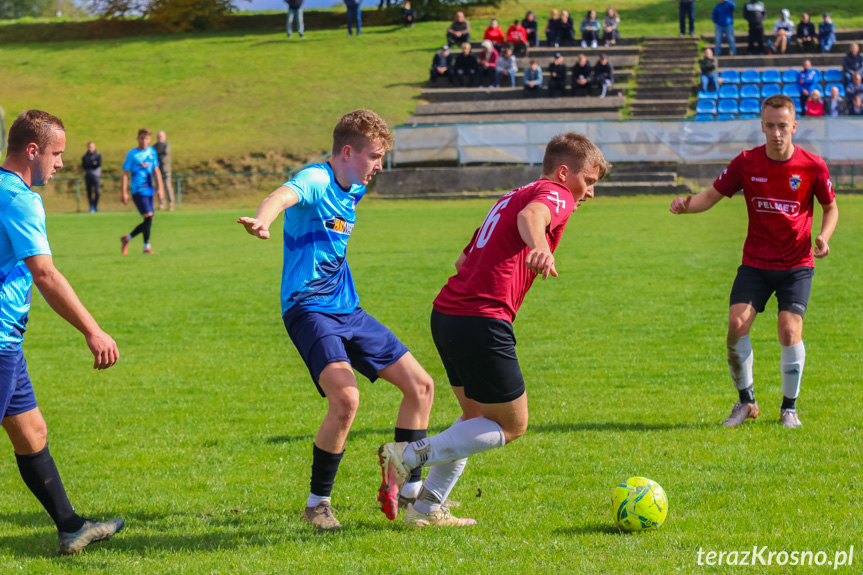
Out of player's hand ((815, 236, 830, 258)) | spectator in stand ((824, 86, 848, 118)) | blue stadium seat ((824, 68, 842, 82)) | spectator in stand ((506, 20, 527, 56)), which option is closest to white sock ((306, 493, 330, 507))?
player's hand ((815, 236, 830, 258))

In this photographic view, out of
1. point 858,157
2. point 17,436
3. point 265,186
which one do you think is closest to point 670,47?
point 858,157

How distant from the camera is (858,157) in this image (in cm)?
2627

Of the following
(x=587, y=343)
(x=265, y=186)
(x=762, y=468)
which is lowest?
(x=265, y=186)

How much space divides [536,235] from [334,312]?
1243 millimetres

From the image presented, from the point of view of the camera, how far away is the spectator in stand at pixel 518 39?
39031 mm

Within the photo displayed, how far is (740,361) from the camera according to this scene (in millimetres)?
6348

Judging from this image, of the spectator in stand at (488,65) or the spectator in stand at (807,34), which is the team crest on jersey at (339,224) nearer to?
the spectator in stand at (488,65)

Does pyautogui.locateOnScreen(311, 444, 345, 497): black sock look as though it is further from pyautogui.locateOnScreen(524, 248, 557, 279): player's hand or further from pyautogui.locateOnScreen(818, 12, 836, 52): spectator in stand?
pyautogui.locateOnScreen(818, 12, 836, 52): spectator in stand

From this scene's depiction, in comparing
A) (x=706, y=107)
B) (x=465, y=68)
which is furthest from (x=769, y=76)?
(x=465, y=68)

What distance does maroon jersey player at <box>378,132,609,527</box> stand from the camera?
13.8 feet

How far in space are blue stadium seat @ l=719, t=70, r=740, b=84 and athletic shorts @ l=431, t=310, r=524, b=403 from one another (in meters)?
32.0

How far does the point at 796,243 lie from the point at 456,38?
3530cm

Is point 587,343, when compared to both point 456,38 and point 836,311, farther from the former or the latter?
point 456,38

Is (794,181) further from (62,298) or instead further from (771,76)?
(771,76)
